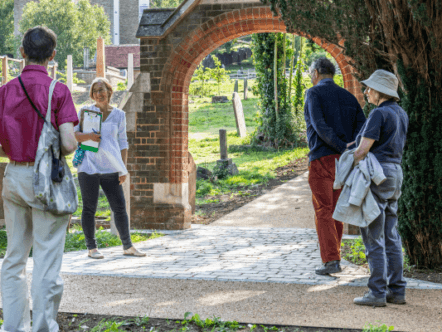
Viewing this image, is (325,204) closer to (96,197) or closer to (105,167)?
(105,167)

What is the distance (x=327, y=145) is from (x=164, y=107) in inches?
167

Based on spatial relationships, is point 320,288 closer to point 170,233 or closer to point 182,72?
point 170,233

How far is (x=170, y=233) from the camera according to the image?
338 inches

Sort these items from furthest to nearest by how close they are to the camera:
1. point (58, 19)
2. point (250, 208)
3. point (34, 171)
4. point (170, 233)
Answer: point (58, 19) → point (250, 208) → point (170, 233) → point (34, 171)

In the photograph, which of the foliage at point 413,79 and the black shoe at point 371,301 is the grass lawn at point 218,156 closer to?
the foliage at point 413,79

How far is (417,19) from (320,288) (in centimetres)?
258

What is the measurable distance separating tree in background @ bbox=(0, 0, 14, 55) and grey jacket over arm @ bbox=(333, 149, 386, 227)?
196 feet

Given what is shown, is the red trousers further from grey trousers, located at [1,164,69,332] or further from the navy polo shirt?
grey trousers, located at [1,164,69,332]

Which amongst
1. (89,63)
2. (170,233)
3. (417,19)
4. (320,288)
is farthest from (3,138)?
(89,63)

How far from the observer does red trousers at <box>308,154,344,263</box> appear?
5.31 meters

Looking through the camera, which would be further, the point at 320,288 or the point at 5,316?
the point at 320,288

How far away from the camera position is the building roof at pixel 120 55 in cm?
5391

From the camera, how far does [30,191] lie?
3.29m

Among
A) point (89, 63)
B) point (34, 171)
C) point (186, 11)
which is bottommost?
point (34, 171)
